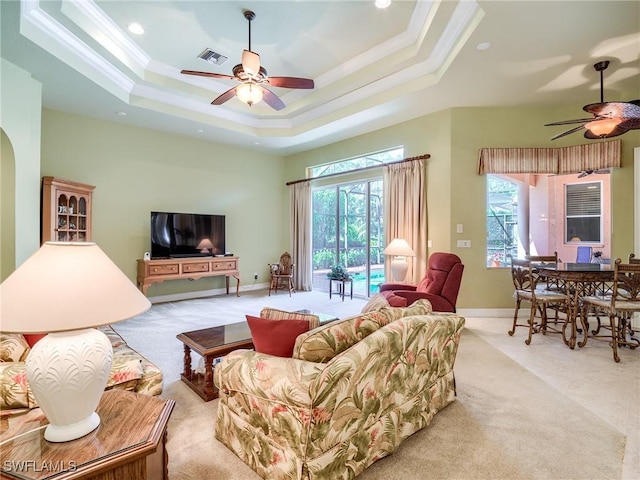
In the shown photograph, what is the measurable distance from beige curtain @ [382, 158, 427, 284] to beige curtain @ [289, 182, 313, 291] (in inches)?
85.0

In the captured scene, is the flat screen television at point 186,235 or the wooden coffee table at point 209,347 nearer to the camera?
the wooden coffee table at point 209,347

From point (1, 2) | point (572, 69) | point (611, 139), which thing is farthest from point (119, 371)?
point (611, 139)

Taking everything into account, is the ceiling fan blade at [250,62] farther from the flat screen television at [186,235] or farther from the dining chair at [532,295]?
the dining chair at [532,295]

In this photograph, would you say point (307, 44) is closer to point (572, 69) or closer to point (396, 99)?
point (396, 99)

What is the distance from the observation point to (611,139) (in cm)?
445

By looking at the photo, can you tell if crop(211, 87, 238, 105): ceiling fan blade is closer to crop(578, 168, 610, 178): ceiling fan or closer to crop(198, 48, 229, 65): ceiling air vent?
crop(198, 48, 229, 65): ceiling air vent

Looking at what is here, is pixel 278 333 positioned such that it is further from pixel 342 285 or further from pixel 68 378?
pixel 342 285

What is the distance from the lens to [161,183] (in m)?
6.11

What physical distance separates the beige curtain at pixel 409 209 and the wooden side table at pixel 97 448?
460 centimetres

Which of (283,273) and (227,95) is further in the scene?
(283,273)

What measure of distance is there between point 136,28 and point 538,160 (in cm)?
577

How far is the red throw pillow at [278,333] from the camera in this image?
1729 mm

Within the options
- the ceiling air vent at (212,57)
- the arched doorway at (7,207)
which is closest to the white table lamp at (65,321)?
the arched doorway at (7,207)

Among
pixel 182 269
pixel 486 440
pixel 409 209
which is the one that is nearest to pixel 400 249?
pixel 409 209
